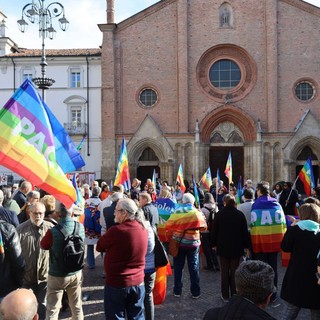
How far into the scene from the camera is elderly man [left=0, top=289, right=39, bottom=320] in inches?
95.0

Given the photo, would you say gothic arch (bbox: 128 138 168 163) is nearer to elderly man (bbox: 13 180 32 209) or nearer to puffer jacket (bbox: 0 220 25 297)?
elderly man (bbox: 13 180 32 209)

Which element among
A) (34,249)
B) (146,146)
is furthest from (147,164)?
(34,249)

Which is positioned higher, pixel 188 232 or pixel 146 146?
pixel 146 146

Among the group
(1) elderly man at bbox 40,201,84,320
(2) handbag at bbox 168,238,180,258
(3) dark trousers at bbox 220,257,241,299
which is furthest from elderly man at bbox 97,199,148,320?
(3) dark trousers at bbox 220,257,241,299

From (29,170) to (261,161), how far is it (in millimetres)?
22026

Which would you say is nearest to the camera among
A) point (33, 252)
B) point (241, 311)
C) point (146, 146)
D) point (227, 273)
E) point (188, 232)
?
point (241, 311)

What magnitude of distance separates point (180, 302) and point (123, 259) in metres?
2.95

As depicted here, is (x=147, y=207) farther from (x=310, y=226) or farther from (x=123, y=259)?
(x=310, y=226)

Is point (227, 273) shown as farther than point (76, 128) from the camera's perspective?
No

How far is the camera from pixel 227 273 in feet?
23.0

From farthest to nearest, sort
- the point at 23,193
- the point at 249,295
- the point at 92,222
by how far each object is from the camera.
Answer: the point at 92,222 → the point at 23,193 → the point at 249,295

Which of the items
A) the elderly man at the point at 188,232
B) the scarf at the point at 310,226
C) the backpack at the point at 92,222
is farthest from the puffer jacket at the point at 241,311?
the backpack at the point at 92,222

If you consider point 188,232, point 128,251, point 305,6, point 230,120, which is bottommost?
point 188,232

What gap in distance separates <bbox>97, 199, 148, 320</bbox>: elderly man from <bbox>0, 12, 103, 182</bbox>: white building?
23687mm
